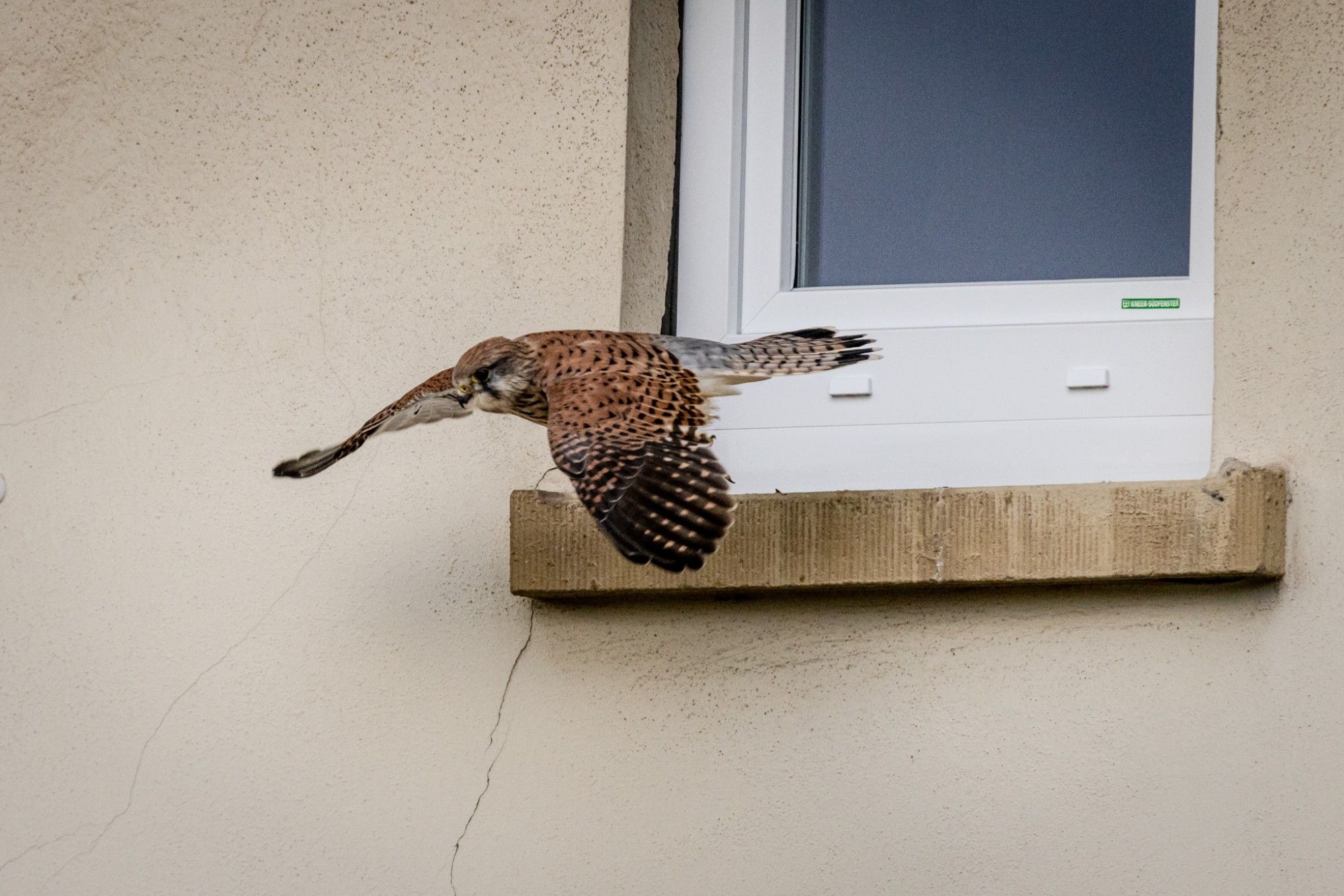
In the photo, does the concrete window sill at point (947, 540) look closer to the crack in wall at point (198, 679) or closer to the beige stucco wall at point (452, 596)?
the beige stucco wall at point (452, 596)

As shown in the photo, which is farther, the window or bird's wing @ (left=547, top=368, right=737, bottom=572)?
the window

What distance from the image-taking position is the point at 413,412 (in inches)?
111

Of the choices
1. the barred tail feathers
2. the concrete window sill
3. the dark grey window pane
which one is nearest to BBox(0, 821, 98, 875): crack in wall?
the concrete window sill

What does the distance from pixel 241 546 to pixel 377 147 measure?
78 cm

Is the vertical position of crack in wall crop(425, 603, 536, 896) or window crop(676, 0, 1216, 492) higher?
window crop(676, 0, 1216, 492)

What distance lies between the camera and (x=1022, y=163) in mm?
3182

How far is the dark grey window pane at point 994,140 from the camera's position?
3125 millimetres

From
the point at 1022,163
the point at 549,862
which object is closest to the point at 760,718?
the point at 549,862

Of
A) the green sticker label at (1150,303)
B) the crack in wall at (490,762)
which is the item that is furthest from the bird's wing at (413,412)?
the green sticker label at (1150,303)

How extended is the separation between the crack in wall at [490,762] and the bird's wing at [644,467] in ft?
1.92

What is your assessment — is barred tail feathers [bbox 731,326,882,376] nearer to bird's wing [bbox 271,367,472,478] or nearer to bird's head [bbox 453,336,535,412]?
bird's head [bbox 453,336,535,412]

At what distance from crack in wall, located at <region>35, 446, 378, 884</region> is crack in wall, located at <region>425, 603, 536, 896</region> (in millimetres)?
402

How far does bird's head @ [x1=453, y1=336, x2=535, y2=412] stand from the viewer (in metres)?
2.71

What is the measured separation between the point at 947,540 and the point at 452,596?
0.87 metres
